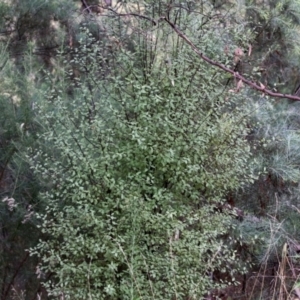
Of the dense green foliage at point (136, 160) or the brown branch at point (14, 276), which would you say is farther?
the brown branch at point (14, 276)

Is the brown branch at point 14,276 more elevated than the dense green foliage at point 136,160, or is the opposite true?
the dense green foliage at point 136,160

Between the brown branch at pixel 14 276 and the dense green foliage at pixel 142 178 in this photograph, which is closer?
the dense green foliage at pixel 142 178

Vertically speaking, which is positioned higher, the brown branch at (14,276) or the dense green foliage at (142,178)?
the dense green foliage at (142,178)

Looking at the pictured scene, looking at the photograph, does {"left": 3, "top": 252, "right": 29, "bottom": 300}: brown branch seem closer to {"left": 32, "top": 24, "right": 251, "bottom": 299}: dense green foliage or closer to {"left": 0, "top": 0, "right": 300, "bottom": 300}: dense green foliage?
{"left": 0, "top": 0, "right": 300, "bottom": 300}: dense green foliage

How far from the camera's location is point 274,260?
5.11m

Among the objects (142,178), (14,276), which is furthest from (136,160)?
(14,276)

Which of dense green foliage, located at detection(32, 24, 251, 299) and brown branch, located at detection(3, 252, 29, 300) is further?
brown branch, located at detection(3, 252, 29, 300)

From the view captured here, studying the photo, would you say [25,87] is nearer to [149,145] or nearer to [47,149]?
[47,149]

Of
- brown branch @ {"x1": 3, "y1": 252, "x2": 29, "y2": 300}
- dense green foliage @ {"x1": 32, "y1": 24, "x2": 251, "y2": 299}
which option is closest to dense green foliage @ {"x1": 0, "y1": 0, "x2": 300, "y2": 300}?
dense green foliage @ {"x1": 32, "y1": 24, "x2": 251, "y2": 299}

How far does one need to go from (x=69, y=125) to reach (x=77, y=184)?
Answer: 1.65ft

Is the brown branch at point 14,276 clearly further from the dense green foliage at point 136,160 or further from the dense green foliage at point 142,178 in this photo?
the dense green foliage at point 142,178

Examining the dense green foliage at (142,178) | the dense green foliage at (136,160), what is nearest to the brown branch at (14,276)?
the dense green foliage at (136,160)

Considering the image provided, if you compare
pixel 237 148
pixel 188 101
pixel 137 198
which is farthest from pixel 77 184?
pixel 237 148

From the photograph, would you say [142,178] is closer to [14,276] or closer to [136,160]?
[136,160]
